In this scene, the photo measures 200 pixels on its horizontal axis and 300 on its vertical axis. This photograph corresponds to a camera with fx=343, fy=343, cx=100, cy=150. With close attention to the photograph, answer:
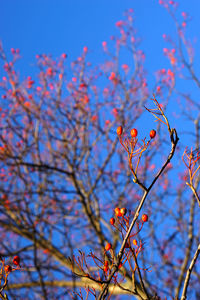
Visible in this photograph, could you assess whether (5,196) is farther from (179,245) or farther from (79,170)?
(179,245)

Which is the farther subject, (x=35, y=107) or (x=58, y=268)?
(x=35, y=107)

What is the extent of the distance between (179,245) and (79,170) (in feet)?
9.66

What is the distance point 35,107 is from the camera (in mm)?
9477

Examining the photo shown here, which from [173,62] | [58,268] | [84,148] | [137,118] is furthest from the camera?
[173,62]

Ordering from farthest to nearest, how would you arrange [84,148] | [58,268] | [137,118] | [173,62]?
[173,62] → [137,118] → [84,148] → [58,268]

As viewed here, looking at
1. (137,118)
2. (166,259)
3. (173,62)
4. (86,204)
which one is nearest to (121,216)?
(86,204)

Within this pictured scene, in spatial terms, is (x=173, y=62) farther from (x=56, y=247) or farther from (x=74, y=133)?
(x=56, y=247)

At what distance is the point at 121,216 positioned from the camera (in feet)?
7.09

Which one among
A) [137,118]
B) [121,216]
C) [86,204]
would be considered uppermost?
[137,118]

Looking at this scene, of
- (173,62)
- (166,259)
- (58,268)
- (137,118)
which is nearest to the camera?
(58,268)

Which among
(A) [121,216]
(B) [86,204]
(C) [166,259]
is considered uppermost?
(B) [86,204]

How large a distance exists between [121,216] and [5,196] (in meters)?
6.61

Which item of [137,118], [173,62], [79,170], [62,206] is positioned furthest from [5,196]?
[173,62]

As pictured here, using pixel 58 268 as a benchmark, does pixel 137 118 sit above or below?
above
